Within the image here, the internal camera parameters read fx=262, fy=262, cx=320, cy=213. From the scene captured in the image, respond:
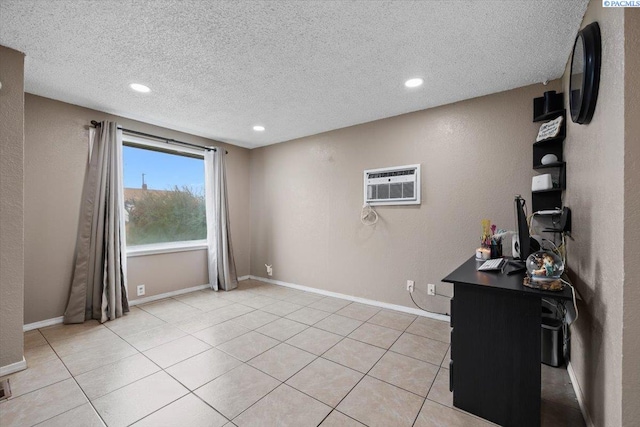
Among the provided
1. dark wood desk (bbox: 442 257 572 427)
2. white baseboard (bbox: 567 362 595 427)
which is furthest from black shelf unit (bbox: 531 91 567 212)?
white baseboard (bbox: 567 362 595 427)

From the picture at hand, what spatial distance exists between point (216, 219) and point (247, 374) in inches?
105

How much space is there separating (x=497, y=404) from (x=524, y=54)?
7.78ft

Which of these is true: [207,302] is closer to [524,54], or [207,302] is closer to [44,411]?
[44,411]

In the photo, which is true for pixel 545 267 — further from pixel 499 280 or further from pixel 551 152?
pixel 551 152

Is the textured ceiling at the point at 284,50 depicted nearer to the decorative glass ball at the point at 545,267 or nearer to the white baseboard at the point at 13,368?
the decorative glass ball at the point at 545,267

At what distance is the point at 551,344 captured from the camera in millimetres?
2018

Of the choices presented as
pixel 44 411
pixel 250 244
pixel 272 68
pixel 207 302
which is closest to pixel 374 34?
pixel 272 68

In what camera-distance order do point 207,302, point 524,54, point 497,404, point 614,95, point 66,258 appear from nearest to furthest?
point 614,95, point 497,404, point 524,54, point 66,258, point 207,302

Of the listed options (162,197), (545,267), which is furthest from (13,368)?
(545,267)

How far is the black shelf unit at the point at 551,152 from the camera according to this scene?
216 cm

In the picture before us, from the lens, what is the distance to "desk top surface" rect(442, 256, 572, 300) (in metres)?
1.30

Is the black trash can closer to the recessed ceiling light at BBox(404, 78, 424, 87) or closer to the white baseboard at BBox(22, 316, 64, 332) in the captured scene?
the recessed ceiling light at BBox(404, 78, 424, 87)

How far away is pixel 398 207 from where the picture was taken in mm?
3176

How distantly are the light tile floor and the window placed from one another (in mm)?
1120
